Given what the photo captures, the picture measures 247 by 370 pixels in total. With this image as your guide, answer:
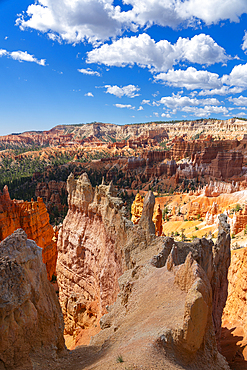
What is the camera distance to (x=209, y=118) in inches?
6511

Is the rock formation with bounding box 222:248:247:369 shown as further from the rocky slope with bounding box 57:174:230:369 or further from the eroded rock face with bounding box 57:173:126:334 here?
the eroded rock face with bounding box 57:173:126:334

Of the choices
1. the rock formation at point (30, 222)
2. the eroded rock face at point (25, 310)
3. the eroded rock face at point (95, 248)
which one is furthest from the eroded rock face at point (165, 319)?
the rock formation at point (30, 222)

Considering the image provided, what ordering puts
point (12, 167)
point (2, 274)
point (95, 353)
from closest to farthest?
point (2, 274)
point (95, 353)
point (12, 167)

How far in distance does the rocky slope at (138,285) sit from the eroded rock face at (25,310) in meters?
1.23

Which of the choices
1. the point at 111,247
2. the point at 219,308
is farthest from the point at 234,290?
the point at 111,247

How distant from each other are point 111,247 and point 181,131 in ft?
559

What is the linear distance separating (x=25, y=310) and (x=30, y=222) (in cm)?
1697

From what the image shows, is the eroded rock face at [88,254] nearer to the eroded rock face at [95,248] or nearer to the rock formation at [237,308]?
the eroded rock face at [95,248]

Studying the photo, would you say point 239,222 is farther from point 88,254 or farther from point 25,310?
point 25,310

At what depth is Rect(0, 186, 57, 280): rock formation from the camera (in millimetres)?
18084

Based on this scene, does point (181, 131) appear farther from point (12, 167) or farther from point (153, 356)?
point (153, 356)

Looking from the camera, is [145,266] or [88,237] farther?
[88,237]

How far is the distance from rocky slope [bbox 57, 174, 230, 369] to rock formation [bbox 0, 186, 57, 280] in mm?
5174

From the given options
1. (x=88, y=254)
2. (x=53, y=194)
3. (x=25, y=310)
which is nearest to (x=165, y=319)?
(x=25, y=310)
